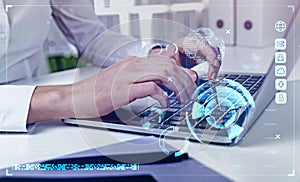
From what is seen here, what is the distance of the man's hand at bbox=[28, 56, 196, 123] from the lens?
2.37 ft

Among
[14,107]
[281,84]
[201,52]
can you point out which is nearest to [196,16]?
[201,52]

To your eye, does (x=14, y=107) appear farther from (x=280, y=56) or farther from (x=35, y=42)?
(x=280, y=56)

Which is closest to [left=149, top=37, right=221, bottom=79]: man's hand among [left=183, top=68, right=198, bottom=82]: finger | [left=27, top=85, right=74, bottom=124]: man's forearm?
[left=183, top=68, right=198, bottom=82]: finger

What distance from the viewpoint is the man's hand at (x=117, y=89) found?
72 cm

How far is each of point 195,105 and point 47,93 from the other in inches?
8.5

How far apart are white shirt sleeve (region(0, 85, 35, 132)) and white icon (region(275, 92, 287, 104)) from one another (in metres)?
0.35

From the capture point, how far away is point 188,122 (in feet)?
2.32

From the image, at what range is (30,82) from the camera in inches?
30.3

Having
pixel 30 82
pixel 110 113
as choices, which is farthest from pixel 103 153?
pixel 30 82

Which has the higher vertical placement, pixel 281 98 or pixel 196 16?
pixel 196 16

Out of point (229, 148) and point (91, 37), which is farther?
point (91, 37)

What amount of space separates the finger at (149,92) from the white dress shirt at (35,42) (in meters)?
0.05

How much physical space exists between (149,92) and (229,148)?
14 cm

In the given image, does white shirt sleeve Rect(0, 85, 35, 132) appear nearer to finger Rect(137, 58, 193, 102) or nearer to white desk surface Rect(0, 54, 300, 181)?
white desk surface Rect(0, 54, 300, 181)
